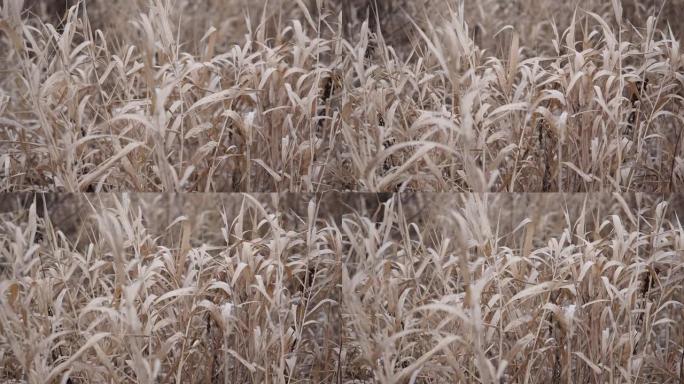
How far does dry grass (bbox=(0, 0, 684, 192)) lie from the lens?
6.33ft

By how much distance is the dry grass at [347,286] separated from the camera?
6.19 feet

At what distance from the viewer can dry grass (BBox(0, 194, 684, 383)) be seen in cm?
189

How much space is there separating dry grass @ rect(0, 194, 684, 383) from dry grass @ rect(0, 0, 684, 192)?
0.07 m

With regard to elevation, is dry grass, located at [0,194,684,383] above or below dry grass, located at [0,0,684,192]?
below

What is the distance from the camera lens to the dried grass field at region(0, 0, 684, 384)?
191 centimetres

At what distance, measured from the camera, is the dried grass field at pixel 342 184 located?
1910 millimetres

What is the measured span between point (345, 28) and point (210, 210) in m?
0.57

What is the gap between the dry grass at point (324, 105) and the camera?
1929 mm

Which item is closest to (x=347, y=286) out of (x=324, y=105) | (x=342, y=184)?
(x=342, y=184)

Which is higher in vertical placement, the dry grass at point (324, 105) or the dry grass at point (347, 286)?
the dry grass at point (324, 105)

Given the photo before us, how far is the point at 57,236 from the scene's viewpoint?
77.4 inches

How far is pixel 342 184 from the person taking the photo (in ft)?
6.44

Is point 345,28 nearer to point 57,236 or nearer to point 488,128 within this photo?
point 488,128

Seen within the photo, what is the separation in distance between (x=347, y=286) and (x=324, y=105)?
0.45 m
